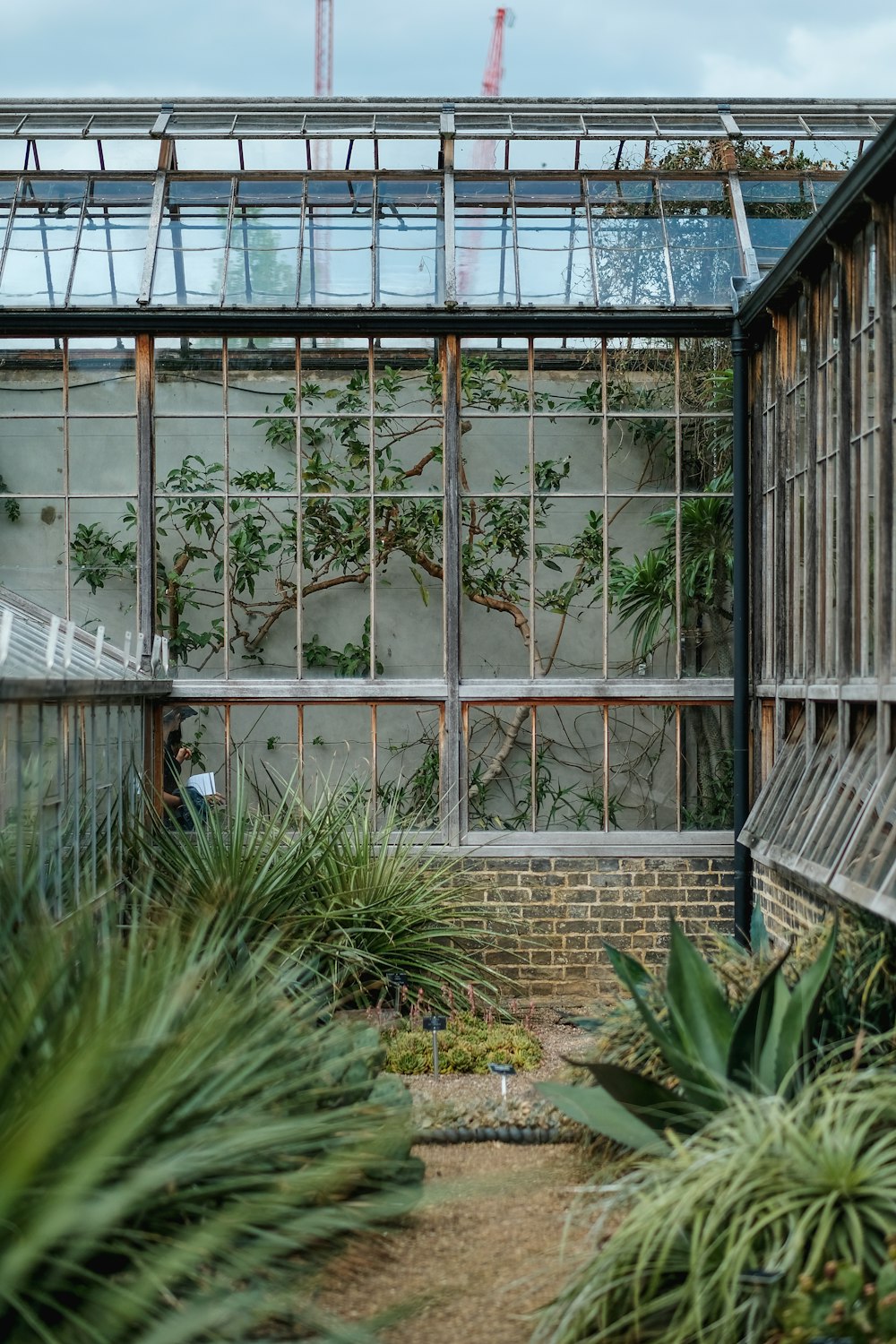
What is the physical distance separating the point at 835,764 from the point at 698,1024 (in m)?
2.06

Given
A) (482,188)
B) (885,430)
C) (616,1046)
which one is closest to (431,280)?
(482,188)

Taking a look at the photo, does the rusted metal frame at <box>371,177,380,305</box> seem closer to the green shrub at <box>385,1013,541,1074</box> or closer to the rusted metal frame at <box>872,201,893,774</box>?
the rusted metal frame at <box>872,201,893,774</box>

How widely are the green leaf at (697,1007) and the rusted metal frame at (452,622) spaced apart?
3337 millimetres

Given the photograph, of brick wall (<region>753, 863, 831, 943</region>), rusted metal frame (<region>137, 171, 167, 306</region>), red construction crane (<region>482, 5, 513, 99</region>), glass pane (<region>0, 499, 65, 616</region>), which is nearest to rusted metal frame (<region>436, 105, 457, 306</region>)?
rusted metal frame (<region>137, 171, 167, 306</region>)

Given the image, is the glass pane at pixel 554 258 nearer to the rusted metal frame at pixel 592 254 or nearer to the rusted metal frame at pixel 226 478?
the rusted metal frame at pixel 592 254

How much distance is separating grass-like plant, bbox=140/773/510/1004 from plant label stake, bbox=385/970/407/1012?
5cm

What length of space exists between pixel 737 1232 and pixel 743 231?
19.2 feet

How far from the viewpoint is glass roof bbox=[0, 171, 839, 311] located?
7410mm

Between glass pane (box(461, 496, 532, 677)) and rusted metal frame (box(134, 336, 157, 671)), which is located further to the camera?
glass pane (box(461, 496, 532, 677))

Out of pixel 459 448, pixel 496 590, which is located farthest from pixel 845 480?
pixel 496 590

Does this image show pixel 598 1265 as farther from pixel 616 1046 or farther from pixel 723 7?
pixel 723 7

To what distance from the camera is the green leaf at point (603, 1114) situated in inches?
146

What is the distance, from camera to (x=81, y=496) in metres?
7.26

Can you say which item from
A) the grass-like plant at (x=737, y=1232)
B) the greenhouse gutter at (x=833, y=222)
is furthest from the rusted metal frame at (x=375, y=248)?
the grass-like plant at (x=737, y=1232)
